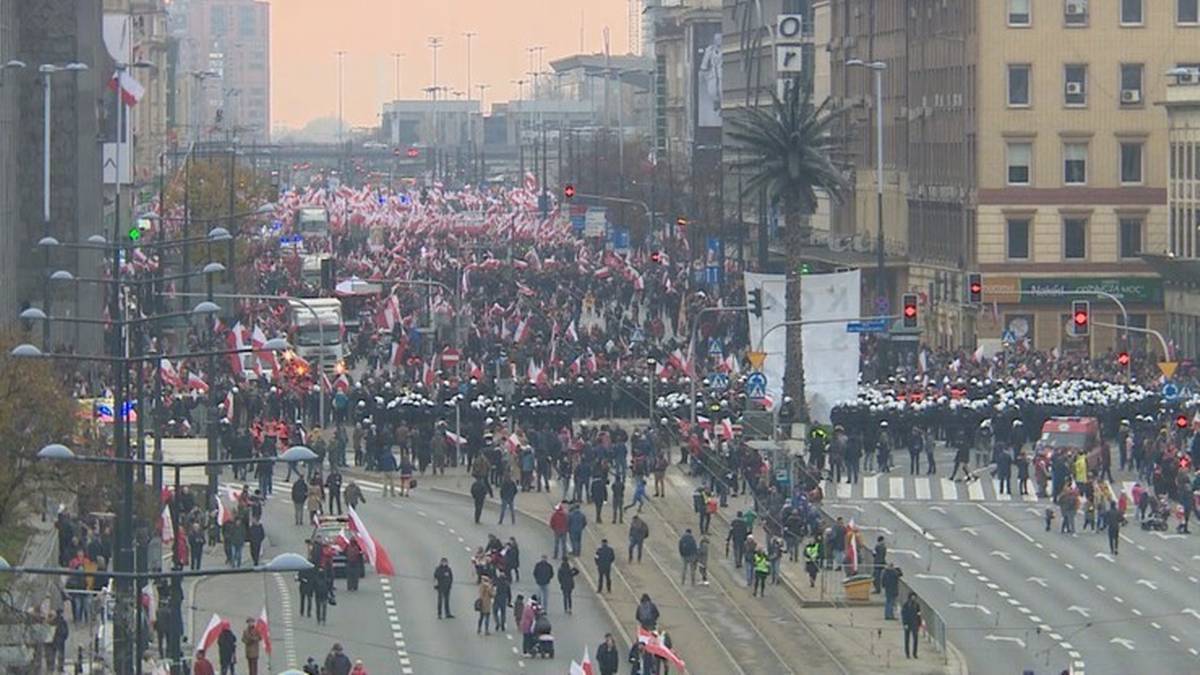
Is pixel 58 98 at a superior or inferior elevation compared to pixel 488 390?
superior

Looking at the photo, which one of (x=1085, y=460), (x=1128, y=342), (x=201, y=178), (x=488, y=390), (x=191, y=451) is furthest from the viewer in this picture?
(x=201, y=178)

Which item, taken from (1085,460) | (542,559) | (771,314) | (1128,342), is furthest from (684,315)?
(542,559)

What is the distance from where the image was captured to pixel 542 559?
176ft

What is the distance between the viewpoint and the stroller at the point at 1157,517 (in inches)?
2554

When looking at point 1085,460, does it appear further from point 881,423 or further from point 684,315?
point 684,315

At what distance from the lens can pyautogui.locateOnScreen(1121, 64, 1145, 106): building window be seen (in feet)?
358

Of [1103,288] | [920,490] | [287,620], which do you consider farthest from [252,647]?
[1103,288]

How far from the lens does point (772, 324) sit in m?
83.3

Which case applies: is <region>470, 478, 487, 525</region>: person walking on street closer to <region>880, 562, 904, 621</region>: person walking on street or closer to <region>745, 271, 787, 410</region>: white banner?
<region>880, 562, 904, 621</region>: person walking on street

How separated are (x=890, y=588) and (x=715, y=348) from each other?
4260 centimetres

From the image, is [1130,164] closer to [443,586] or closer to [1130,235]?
[1130,235]

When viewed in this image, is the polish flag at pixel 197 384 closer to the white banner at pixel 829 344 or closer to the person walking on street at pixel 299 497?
the person walking on street at pixel 299 497

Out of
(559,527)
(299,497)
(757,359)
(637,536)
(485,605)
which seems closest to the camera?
(485,605)

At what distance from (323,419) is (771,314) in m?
11.7
